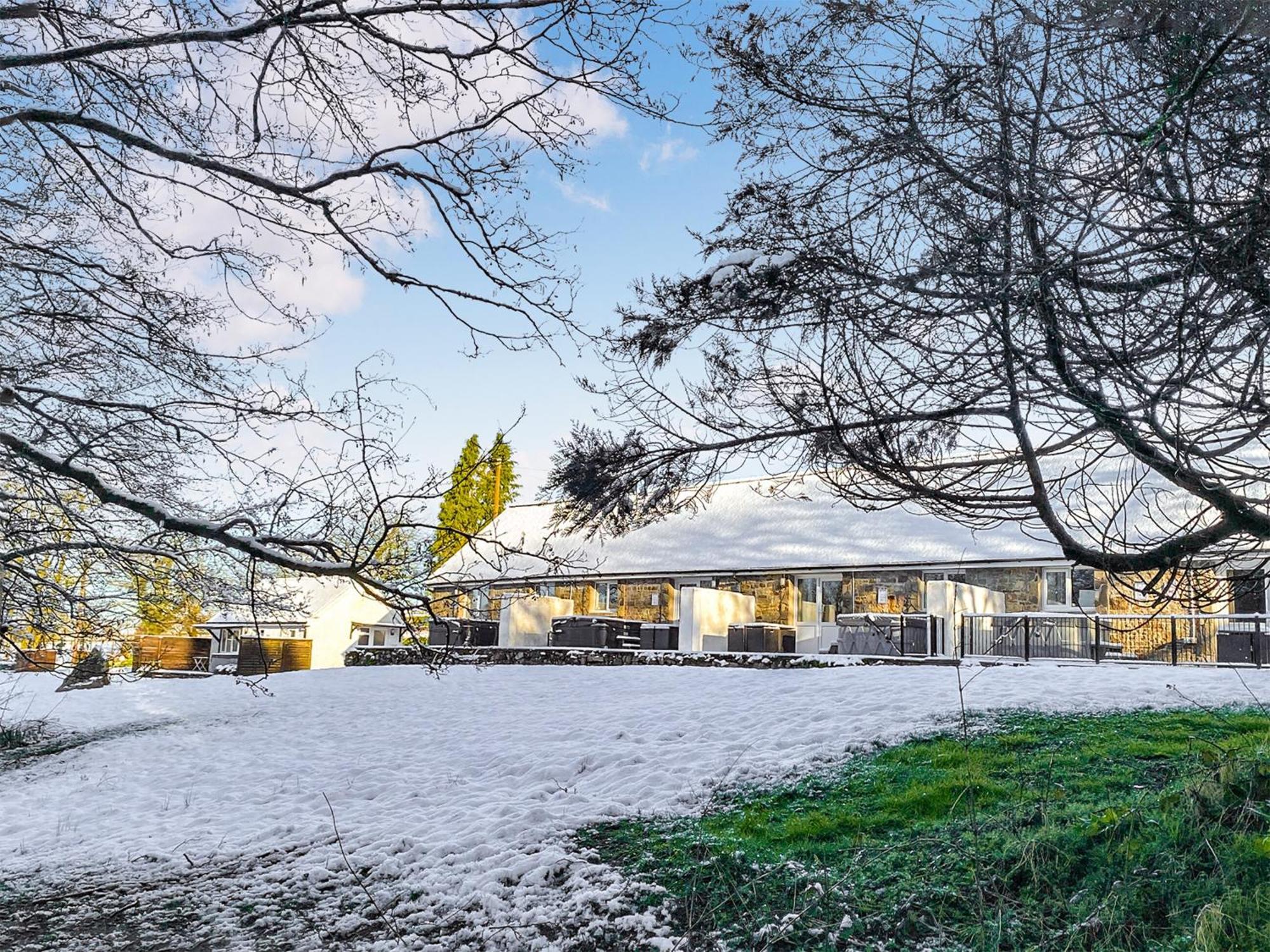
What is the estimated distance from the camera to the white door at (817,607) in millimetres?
24609

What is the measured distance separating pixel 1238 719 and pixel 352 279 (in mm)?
8757

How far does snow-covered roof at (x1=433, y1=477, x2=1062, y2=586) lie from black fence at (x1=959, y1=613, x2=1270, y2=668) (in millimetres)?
2225

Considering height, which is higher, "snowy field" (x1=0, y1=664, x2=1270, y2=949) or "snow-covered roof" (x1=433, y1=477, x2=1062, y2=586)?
"snow-covered roof" (x1=433, y1=477, x2=1062, y2=586)

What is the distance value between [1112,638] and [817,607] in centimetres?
848

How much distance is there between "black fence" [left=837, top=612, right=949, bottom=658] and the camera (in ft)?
61.5

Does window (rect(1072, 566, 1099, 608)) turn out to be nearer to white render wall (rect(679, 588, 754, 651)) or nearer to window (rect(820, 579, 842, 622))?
window (rect(820, 579, 842, 622))

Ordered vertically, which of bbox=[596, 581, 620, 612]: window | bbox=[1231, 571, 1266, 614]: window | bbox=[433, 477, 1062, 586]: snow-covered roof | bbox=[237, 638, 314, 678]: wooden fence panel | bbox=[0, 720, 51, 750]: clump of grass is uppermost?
bbox=[433, 477, 1062, 586]: snow-covered roof

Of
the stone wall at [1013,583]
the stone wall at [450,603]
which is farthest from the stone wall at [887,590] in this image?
the stone wall at [450,603]

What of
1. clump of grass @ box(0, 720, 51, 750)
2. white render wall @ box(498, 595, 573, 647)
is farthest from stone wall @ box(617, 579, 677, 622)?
clump of grass @ box(0, 720, 51, 750)

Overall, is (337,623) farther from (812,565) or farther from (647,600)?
(812,565)

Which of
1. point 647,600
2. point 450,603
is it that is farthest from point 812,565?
point 450,603

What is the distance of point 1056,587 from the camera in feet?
73.2

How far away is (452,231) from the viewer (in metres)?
6.04

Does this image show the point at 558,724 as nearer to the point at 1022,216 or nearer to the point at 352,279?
the point at 352,279
